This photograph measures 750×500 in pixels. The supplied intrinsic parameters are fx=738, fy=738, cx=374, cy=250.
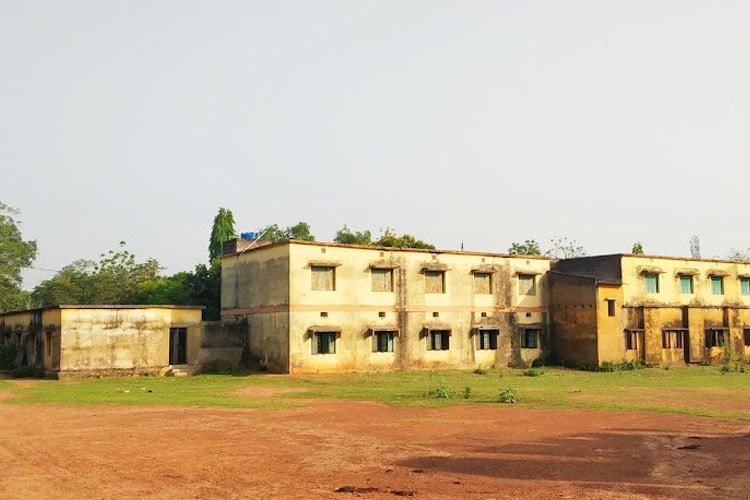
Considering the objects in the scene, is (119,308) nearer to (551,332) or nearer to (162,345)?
(162,345)

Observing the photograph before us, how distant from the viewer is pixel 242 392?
2475 centimetres

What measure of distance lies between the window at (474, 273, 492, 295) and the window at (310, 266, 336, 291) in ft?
27.9

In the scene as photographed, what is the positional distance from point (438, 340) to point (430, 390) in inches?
518

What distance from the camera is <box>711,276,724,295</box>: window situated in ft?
147

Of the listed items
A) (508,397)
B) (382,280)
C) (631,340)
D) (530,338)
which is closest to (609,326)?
(631,340)

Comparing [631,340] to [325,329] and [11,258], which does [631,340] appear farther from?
[11,258]

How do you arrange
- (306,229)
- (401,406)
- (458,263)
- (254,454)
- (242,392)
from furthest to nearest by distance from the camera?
(306,229), (458,263), (242,392), (401,406), (254,454)

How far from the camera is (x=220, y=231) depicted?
58625mm

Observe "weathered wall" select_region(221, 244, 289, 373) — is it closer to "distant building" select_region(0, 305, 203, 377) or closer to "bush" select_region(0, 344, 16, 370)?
"distant building" select_region(0, 305, 203, 377)

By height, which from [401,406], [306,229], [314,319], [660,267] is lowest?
[401,406]

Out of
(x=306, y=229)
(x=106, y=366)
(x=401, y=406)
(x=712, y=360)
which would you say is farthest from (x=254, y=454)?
(x=306, y=229)

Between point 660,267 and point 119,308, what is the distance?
95.8 feet

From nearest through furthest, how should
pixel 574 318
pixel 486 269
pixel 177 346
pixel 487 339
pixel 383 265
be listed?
1. pixel 177 346
2. pixel 383 265
3. pixel 487 339
4. pixel 486 269
5. pixel 574 318

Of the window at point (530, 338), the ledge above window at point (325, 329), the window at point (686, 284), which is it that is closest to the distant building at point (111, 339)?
the ledge above window at point (325, 329)
